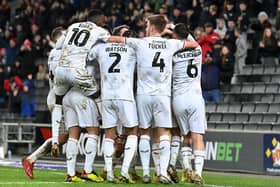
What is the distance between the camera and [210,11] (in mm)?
26375

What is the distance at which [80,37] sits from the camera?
15.8 meters

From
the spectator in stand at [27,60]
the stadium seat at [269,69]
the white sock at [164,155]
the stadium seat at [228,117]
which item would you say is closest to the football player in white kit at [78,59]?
the white sock at [164,155]

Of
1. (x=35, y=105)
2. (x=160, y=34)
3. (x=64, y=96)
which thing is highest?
(x=160, y=34)

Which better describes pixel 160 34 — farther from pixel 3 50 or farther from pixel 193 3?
pixel 3 50

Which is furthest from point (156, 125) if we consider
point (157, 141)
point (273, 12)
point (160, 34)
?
point (273, 12)

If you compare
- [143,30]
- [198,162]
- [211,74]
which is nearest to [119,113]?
[198,162]

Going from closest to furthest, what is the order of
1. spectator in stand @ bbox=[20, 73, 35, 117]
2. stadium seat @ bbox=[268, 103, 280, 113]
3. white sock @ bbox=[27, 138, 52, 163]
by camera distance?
white sock @ bbox=[27, 138, 52, 163]
stadium seat @ bbox=[268, 103, 280, 113]
spectator in stand @ bbox=[20, 73, 35, 117]

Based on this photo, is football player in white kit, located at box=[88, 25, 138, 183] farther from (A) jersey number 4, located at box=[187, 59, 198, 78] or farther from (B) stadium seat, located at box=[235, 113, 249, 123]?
(B) stadium seat, located at box=[235, 113, 249, 123]

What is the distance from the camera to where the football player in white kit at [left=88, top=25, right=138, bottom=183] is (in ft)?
50.8

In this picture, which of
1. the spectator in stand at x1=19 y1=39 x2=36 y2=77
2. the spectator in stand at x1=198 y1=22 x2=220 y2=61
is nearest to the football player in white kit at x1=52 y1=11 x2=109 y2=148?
the spectator in stand at x1=198 y1=22 x2=220 y2=61

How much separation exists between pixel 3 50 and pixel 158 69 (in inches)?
772

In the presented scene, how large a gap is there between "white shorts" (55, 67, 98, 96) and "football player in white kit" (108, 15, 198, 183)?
798 mm

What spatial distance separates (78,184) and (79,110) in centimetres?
150

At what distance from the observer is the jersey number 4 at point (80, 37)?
1574 centimetres
